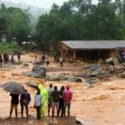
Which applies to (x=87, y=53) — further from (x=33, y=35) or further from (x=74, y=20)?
(x=33, y=35)

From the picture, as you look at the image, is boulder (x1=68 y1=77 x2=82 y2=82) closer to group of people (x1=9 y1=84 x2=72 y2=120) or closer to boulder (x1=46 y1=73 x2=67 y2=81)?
boulder (x1=46 y1=73 x2=67 y2=81)

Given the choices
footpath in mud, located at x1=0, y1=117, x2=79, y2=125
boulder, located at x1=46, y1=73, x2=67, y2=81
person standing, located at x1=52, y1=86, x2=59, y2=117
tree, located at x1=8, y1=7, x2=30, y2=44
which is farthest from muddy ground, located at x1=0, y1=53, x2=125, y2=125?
tree, located at x1=8, y1=7, x2=30, y2=44

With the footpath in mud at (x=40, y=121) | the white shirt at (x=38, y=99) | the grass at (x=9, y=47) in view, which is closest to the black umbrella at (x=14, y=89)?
the white shirt at (x=38, y=99)

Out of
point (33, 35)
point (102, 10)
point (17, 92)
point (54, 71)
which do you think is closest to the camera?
point (17, 92)

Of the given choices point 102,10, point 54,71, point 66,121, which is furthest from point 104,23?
point 66,121

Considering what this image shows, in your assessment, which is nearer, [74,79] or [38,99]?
[38,99]

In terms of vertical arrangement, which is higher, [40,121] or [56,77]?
[56,77]

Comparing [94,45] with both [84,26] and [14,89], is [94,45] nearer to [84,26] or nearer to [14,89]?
[84,26]

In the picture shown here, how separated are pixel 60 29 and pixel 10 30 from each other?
37.6 ft

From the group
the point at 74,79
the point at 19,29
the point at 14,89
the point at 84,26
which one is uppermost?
the point at 84,26

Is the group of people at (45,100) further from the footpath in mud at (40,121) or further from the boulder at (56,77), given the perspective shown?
the boulder at (56,77)

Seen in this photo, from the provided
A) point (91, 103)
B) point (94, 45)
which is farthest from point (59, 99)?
point (94, 45)

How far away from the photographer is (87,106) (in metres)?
20.8

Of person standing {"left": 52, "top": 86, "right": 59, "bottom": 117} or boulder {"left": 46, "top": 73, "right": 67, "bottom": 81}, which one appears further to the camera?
boulder {"left": 46, "top": 73, "right": 67, "bottom": 81}
